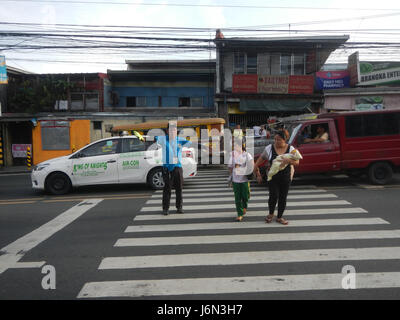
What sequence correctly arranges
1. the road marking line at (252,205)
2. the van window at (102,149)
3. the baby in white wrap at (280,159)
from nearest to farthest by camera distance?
1. the baby in white wrap at (280,159)
2. the road marking line at (252,205)
3. the van window at (102,149)

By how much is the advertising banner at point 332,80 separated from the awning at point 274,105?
1.47 m

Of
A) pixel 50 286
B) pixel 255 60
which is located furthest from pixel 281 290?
pixel 255 60

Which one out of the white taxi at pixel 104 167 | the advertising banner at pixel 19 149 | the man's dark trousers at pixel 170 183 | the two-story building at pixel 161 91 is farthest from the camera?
the two-story building at pixel 161 91

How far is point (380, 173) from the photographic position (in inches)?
385

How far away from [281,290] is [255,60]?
68.0 feet

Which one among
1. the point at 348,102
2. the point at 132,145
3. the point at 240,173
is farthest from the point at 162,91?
the point at 240,173

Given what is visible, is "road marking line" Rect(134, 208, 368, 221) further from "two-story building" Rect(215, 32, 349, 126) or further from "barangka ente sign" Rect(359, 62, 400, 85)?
"barangka ente sign" Rect(359, 62, 400, 85)

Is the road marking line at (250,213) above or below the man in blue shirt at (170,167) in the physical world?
below

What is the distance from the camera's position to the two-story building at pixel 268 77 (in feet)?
70.3

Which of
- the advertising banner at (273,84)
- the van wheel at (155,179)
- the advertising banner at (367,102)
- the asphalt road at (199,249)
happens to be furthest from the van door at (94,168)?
the advertising banner at (367,102)

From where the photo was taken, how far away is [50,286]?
3.92 m

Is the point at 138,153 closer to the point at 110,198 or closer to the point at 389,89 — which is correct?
the point at 110,198

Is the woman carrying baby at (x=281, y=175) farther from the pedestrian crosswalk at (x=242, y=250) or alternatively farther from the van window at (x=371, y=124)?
the van window at (x=371, y=124)

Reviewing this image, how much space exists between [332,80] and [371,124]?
13243mm
